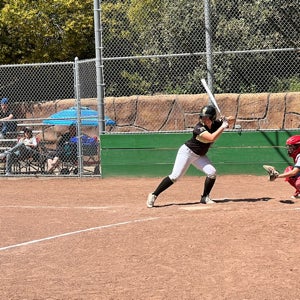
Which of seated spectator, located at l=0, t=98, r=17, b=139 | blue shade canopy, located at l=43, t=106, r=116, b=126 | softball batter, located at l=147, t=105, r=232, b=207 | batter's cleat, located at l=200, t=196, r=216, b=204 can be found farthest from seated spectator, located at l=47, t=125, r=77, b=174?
batter's cleat, located at l=200, t=196, r=216, b=204

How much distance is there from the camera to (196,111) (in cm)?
1627

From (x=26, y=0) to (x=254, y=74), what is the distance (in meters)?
9.14

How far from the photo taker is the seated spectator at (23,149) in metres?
16.7

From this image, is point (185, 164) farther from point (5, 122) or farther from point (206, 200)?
point (5, 122)

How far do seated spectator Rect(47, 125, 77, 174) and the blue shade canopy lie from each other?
0.22 meters

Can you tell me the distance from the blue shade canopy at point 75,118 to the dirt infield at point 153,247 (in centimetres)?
307

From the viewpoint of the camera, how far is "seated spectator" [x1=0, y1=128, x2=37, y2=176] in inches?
656

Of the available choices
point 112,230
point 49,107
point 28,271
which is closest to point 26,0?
point 49,107

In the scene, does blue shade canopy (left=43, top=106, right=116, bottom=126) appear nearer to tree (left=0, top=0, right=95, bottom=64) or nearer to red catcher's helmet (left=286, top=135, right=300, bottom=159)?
red catcher's helmet (left=286, top=135, right=300, bottom=159)

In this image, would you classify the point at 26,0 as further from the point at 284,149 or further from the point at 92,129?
the point at 284,149

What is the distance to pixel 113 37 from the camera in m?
16.0

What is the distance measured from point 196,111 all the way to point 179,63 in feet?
A: 3.56

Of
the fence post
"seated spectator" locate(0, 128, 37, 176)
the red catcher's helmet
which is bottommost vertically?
"seated spectator" locate(0, 128, 37, 176)

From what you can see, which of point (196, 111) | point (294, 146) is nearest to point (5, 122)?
point (196, 111)
